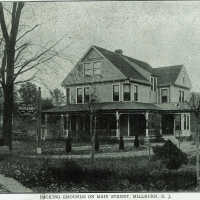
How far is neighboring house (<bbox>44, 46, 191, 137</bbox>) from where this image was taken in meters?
23.4

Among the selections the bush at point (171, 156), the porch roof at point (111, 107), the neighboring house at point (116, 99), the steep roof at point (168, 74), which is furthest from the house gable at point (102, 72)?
the bush at point (171, 156)

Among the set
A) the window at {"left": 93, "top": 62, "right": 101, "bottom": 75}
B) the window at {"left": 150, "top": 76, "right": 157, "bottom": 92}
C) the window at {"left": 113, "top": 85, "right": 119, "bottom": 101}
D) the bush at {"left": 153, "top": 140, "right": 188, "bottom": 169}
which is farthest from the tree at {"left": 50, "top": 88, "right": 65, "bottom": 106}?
the window at {"left": 150, "top": 76, "right": 157, "bottom": 92}

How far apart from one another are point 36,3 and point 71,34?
166 centimetres

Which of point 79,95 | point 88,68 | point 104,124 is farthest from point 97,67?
point 104,124

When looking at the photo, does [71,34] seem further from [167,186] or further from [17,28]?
[167,186]

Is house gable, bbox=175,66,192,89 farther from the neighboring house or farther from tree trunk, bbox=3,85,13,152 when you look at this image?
tree trunk, bbox=3,85,13,152

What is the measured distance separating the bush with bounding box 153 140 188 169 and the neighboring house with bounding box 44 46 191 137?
10481mm

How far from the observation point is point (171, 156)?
35.5 feet

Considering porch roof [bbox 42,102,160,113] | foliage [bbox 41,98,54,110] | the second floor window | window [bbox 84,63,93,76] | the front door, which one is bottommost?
the front door

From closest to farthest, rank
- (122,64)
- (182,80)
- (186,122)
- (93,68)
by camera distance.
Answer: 1. (93,68)
2. (122,64)
3. (186,122)
4. (182,80)

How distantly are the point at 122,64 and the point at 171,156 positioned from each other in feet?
47.5

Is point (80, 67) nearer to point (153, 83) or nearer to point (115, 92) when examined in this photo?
point (115, 92)

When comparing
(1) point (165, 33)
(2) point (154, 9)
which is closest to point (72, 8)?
A: (2) point (154, 9)

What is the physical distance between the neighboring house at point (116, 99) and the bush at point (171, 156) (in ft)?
34.4
